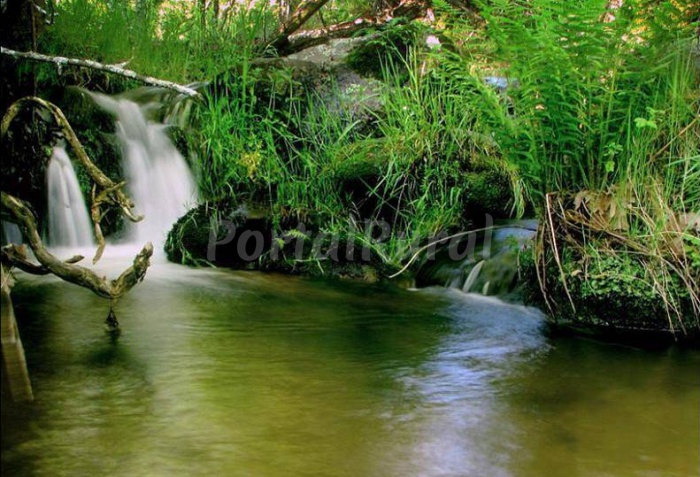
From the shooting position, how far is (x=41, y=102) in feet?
10.1

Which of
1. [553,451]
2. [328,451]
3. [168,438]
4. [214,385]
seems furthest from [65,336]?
[553,451]

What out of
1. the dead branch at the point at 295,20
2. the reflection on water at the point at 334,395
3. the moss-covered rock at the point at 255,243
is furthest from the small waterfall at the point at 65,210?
the dead branch at the point at 295,20

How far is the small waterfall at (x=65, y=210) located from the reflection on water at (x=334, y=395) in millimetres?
1390

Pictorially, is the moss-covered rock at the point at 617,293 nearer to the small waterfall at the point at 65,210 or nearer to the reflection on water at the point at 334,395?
the reflection on water at the point at 334,395

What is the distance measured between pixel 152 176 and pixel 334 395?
4.17m

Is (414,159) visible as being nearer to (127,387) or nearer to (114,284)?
(114,284)

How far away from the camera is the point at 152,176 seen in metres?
6.42

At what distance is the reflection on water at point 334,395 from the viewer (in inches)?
88.3

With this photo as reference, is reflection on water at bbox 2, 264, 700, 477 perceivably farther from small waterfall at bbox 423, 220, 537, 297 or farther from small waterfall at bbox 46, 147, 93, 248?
small waterfall at bbox 46, 147, 93, 248

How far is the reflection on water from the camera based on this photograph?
2.24 metres

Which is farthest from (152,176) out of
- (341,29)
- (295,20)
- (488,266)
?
(341,29)

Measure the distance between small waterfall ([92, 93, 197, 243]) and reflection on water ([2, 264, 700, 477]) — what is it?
1871mm

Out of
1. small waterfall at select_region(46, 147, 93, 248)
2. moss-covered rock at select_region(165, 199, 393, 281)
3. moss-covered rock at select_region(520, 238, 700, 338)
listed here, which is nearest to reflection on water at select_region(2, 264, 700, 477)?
moss-covered rock at select_region(520, 238, 700, 338)

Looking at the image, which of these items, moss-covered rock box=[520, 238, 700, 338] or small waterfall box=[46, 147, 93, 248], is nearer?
moss-covered rock box=[520, 238, 700, 338]
